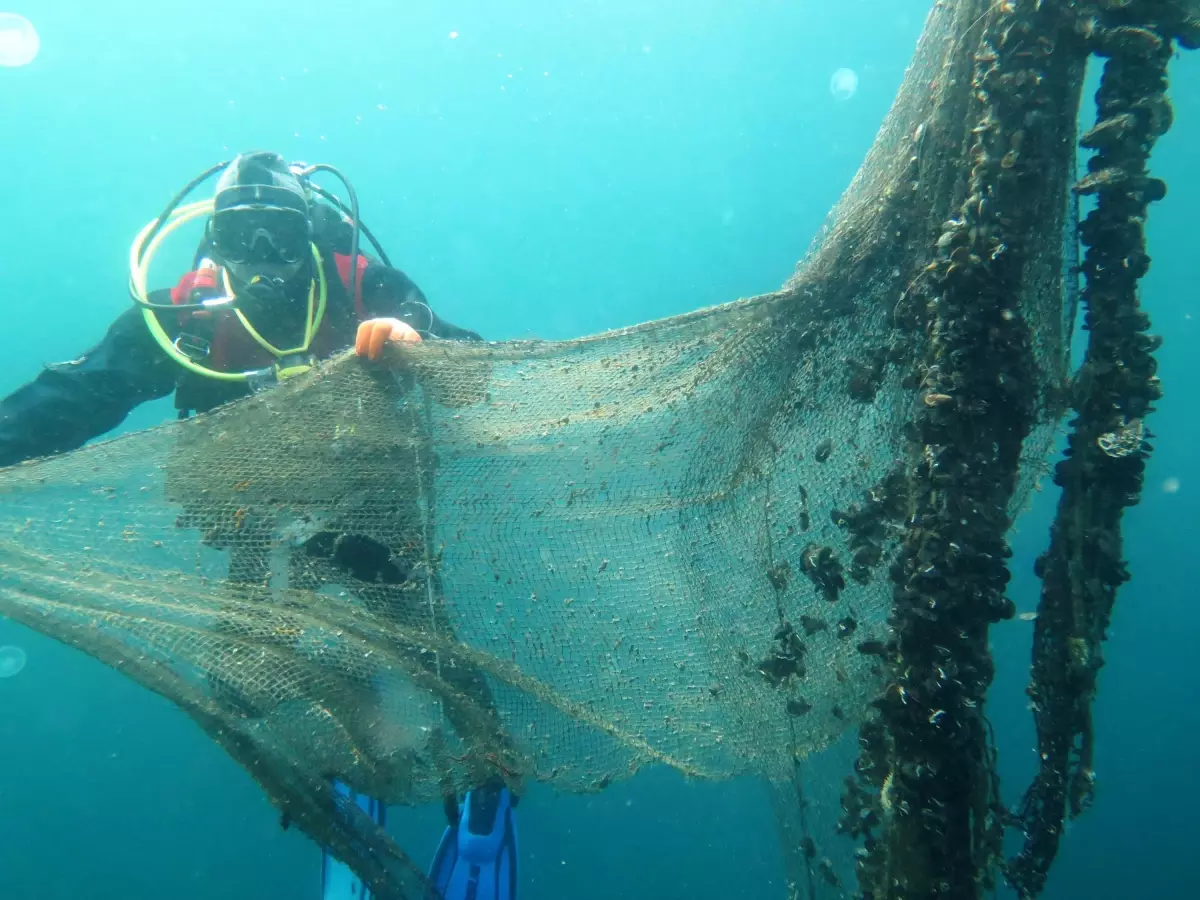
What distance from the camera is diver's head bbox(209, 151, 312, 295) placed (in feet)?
12.7

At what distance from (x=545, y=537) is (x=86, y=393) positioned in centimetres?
309

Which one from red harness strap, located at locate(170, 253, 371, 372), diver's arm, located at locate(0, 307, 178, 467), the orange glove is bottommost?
the orange glove

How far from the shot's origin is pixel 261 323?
3.96 meters

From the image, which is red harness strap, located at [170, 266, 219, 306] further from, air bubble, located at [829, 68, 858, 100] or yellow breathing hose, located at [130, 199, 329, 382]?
air bubble, located at [829, 68, 858, 100]

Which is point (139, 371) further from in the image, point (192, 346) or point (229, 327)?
point (229, 327)

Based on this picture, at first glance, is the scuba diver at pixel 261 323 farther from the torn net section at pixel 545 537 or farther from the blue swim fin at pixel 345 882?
the torn net section at pixel 545 537

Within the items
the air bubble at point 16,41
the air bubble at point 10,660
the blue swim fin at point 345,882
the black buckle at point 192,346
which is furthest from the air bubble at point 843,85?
the air bubble at point 10,660

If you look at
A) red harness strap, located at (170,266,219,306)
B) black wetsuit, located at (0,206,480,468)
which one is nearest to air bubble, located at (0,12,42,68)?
red harness strap, located at (170,266,219,306)

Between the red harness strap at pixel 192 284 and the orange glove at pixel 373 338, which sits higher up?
the red harness strap at pixel 192 284

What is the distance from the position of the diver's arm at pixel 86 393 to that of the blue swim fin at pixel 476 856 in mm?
3383

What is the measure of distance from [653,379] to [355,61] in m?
29.5

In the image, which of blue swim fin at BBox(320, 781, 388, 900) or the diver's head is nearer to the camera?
the diver's head

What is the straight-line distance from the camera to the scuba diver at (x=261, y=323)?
12.1 feet

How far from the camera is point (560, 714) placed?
2584 millimetres
